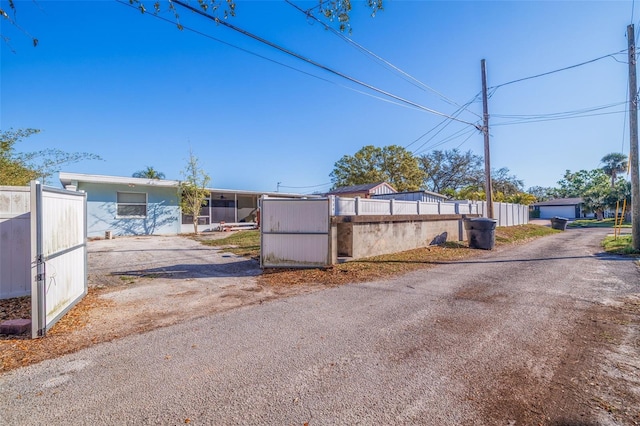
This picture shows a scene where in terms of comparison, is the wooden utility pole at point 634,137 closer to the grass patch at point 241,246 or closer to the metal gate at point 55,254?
the grass patch at point 241,246

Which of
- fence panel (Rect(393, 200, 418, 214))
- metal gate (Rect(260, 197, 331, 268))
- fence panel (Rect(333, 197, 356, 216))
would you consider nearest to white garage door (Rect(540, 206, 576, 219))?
fence panel (Rect(393, 200, 418, 214))

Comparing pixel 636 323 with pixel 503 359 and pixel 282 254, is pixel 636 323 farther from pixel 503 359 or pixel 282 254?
pixel 282 254

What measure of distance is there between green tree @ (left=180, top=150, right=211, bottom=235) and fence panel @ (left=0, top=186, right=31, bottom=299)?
A: 12.0 meters

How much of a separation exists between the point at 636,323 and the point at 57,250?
7.91 m

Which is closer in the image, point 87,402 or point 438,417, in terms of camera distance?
point 438,417

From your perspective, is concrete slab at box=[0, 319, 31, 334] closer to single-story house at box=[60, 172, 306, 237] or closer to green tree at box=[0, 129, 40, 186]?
green tree at box=[0, 129, 40, 186]

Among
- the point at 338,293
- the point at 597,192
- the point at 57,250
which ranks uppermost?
the point at 597,192

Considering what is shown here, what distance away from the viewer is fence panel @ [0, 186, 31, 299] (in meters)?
4.87

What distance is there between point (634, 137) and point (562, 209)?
153ft

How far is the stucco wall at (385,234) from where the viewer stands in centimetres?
869

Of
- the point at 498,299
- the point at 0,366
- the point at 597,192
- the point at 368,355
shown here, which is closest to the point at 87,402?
the point at 0,366

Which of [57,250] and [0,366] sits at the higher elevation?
[57,250]

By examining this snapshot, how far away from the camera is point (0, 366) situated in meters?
2.93

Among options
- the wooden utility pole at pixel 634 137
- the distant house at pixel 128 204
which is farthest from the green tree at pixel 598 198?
the distant house at pixel 128 204
